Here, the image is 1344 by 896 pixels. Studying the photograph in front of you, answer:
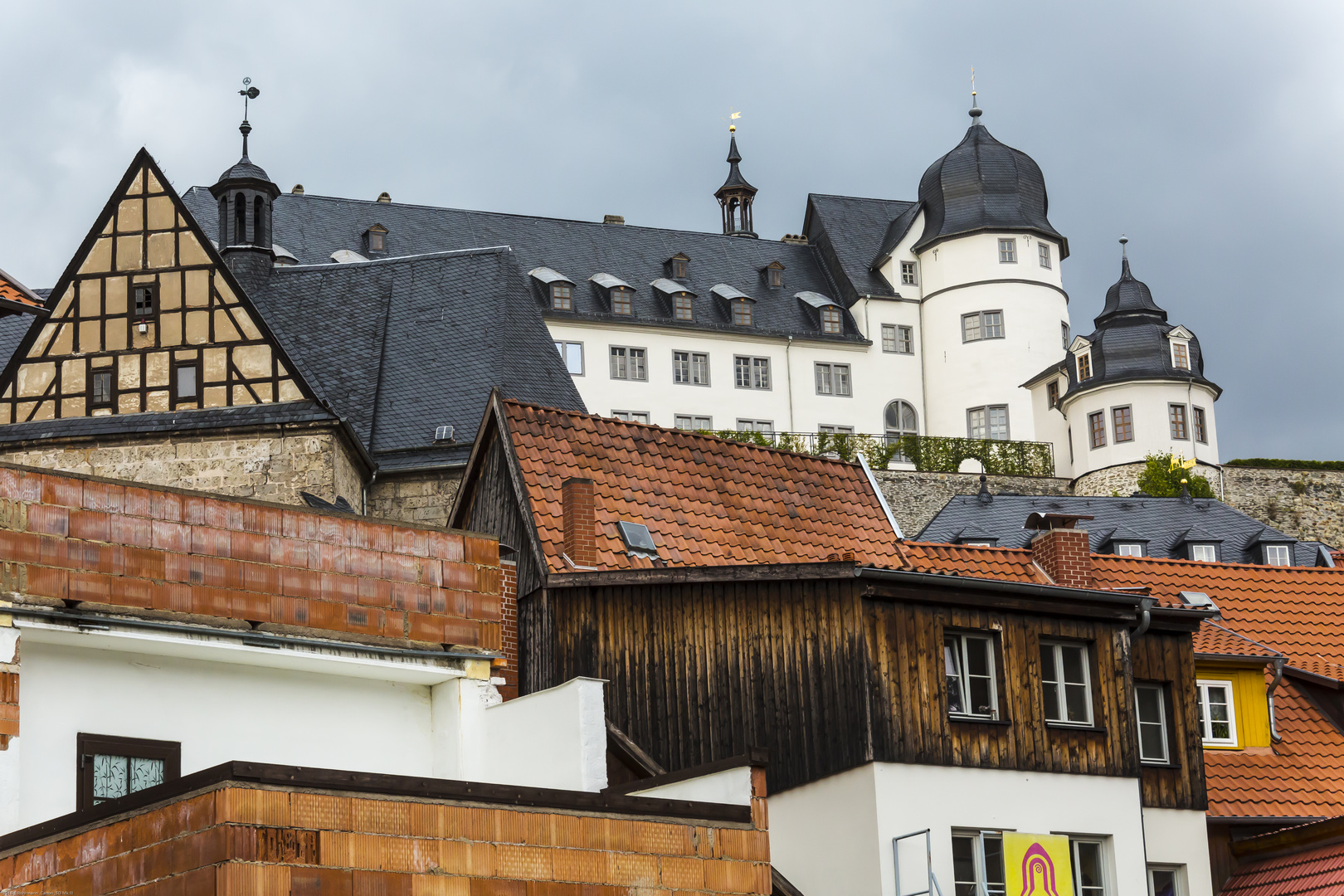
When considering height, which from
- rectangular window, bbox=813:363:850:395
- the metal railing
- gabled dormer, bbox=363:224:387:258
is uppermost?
gabled dormer, bbox=363:224:387:258

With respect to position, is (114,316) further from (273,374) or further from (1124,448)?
(1124,448)

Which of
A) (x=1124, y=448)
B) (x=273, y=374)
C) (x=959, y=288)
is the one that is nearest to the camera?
(x=273, y=374)

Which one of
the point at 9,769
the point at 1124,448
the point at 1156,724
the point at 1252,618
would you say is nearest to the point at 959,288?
the point at 1124,448

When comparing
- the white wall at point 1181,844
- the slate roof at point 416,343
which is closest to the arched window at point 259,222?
the slate roof at point 416,343

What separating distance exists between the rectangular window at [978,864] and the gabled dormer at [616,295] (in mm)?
42586

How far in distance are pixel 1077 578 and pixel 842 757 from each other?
676cm

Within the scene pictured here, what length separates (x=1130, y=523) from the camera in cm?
4534

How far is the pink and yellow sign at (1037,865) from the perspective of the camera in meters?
17.8

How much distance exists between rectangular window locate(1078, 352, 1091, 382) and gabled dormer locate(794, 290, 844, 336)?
772 centimetres

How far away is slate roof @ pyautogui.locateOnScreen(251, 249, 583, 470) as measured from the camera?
30828mm

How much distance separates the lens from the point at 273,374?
27.8 meters

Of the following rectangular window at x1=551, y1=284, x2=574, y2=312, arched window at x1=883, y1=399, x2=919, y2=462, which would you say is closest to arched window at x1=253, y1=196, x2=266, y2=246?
rectangular window at x1=551, y1=284, x2=574, y2=312

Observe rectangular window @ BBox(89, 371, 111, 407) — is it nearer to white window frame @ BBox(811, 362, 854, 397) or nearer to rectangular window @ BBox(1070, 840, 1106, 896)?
rectangular window @ BBox(1070, 840, 1106, 896)

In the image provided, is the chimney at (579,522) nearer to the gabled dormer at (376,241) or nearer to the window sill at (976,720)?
the window sill at (976,720)
